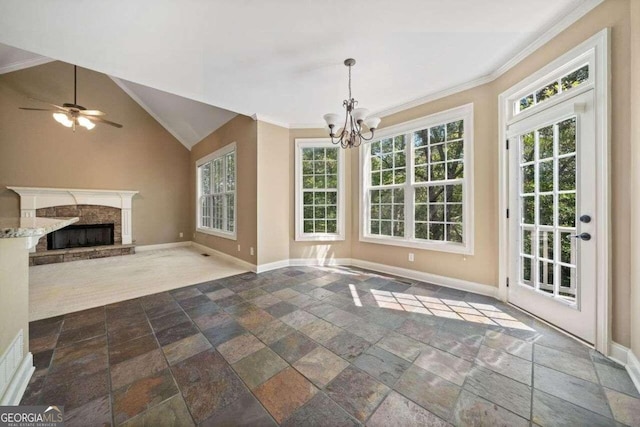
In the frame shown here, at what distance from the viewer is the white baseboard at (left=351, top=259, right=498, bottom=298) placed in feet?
9.44

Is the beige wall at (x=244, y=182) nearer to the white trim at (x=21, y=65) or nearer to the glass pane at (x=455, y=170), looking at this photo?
the glass pane at (x=455, y=170)

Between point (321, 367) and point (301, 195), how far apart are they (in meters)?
3.12

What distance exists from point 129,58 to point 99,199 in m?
4.59

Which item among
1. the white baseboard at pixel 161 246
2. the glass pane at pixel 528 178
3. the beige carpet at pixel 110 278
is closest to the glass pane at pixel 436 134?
the glass pane at pixel 528 178

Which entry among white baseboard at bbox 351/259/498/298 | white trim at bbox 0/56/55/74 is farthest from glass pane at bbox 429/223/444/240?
white trim at bbox 0/56/55/74

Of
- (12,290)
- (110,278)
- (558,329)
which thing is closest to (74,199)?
(110,278)

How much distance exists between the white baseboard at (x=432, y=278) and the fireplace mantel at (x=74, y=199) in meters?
5.70

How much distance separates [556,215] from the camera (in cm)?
212

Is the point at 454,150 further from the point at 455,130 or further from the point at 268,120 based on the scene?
the point at 268,120

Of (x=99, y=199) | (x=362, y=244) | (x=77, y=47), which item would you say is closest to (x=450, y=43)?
(x=362, y=244)

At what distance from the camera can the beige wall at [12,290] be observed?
127 centimetres

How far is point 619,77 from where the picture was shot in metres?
1.67

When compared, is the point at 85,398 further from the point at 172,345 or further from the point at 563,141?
the point at 563,141

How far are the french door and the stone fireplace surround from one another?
7.50 meters
